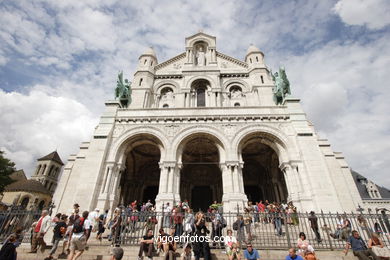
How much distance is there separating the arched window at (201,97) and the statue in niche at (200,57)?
3.83 meters

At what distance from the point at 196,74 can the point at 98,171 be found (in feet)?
49.7

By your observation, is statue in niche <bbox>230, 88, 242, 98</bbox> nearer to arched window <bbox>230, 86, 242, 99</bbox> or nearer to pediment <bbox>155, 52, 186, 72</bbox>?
arched window <bbox>230, 86, 242, 99</bbox>

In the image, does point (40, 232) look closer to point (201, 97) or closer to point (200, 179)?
point (200, 179)

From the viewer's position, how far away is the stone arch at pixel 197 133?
12734 mm

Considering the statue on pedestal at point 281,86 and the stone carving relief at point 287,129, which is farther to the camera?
the statue on pedestal at point 281,86

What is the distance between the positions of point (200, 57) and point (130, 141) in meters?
16.3

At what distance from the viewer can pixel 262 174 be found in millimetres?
17406

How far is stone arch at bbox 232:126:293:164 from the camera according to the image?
12781mm

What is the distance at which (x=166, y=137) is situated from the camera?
13.2 m

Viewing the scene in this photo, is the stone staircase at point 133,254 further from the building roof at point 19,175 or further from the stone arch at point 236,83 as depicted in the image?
the building roof at point 19,175

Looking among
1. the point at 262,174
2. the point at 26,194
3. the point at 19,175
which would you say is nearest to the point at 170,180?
the point at 262,174

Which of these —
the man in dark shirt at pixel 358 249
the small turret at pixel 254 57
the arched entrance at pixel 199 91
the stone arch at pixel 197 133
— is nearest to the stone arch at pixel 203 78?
the arched entrance at pixel 199 91

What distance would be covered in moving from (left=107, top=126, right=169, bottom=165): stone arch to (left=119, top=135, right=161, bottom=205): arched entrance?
2460mm

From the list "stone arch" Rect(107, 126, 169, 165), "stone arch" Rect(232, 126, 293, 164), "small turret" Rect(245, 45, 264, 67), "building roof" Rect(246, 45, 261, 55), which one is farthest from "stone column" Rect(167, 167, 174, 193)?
"building roof" Rect(246, 45, 261, 55)
